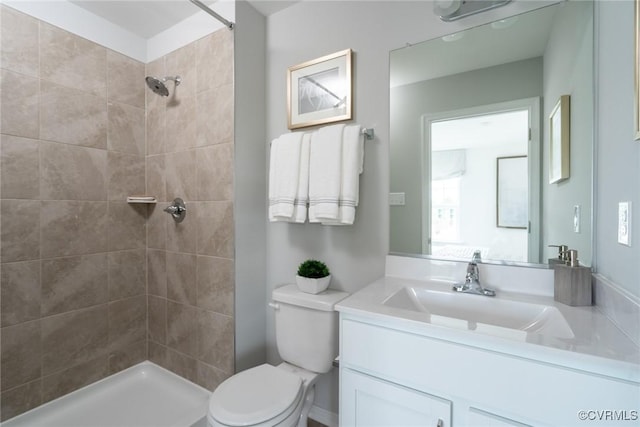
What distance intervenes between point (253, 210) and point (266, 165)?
0.30 meters

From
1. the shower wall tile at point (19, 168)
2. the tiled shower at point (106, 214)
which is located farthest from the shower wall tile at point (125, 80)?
the shower wall tile at point (19, 168)

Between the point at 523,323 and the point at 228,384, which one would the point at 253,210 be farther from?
the point at 523,323

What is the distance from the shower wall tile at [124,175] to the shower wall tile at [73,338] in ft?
2.42

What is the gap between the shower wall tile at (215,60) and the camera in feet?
5.21

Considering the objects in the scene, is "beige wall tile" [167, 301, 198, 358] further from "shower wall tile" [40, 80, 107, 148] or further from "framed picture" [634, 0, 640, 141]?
"framed picture" [634, 0, 640, 141]

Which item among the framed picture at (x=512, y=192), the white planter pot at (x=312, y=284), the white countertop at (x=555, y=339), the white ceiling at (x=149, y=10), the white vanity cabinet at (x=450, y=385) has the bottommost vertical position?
the white vanity cabinet at (x=450, y=385)

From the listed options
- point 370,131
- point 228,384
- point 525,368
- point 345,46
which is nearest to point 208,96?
point 345,46

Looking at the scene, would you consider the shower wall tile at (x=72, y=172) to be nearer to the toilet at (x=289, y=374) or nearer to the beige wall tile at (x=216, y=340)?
the beige wall tile at (x=216, y=340)

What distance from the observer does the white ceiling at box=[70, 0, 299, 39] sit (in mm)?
1641

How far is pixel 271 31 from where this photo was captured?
1.74 meters

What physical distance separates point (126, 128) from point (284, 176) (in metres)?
1.28

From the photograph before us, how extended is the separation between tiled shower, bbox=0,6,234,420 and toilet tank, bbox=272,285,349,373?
0.37 metres

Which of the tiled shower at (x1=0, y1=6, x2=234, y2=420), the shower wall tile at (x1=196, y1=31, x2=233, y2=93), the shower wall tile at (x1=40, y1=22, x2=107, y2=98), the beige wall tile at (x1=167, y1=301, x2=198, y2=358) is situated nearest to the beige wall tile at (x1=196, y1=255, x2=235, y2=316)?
the tiled shower at (x1=0, y1=6, x2=234, y2=420)

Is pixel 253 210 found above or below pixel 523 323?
above
